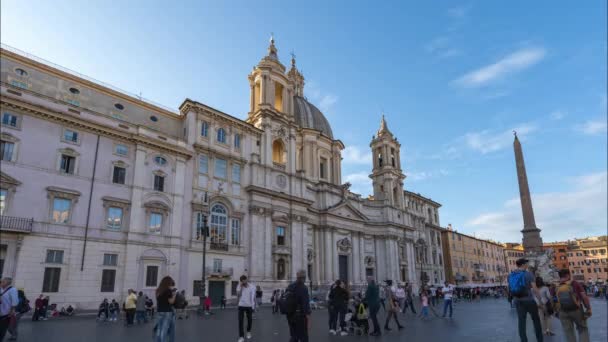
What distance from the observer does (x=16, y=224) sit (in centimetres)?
2208

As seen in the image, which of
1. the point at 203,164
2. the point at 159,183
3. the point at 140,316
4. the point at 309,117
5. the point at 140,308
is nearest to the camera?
the point at 140,308

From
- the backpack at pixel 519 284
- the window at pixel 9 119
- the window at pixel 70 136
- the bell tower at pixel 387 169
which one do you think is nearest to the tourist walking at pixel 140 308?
the window at pixel 70 136

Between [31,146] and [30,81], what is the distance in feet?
18.0

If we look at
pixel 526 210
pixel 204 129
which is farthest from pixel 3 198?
pixel 526 210

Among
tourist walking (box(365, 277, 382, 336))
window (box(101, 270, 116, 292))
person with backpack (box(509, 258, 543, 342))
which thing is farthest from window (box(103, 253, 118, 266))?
person with backpack (box(509, 258, 543, 342))

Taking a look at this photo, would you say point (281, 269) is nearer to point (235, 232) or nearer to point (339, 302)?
point (235, 232)

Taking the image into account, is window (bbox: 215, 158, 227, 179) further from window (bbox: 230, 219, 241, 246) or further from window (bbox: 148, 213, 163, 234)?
window (bbox: 148, 213, 163, 234)

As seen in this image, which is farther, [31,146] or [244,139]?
[244,139]

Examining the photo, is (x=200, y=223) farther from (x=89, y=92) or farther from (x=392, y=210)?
(x=392, y=210)

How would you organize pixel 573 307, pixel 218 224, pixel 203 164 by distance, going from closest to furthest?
pixel 573 307, pixel 218 224, pixel 203 164

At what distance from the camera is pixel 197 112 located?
34094 millimetres

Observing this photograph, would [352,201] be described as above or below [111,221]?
above

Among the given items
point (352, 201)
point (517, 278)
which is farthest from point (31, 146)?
point (352, 201)

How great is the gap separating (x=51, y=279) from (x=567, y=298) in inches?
1014
